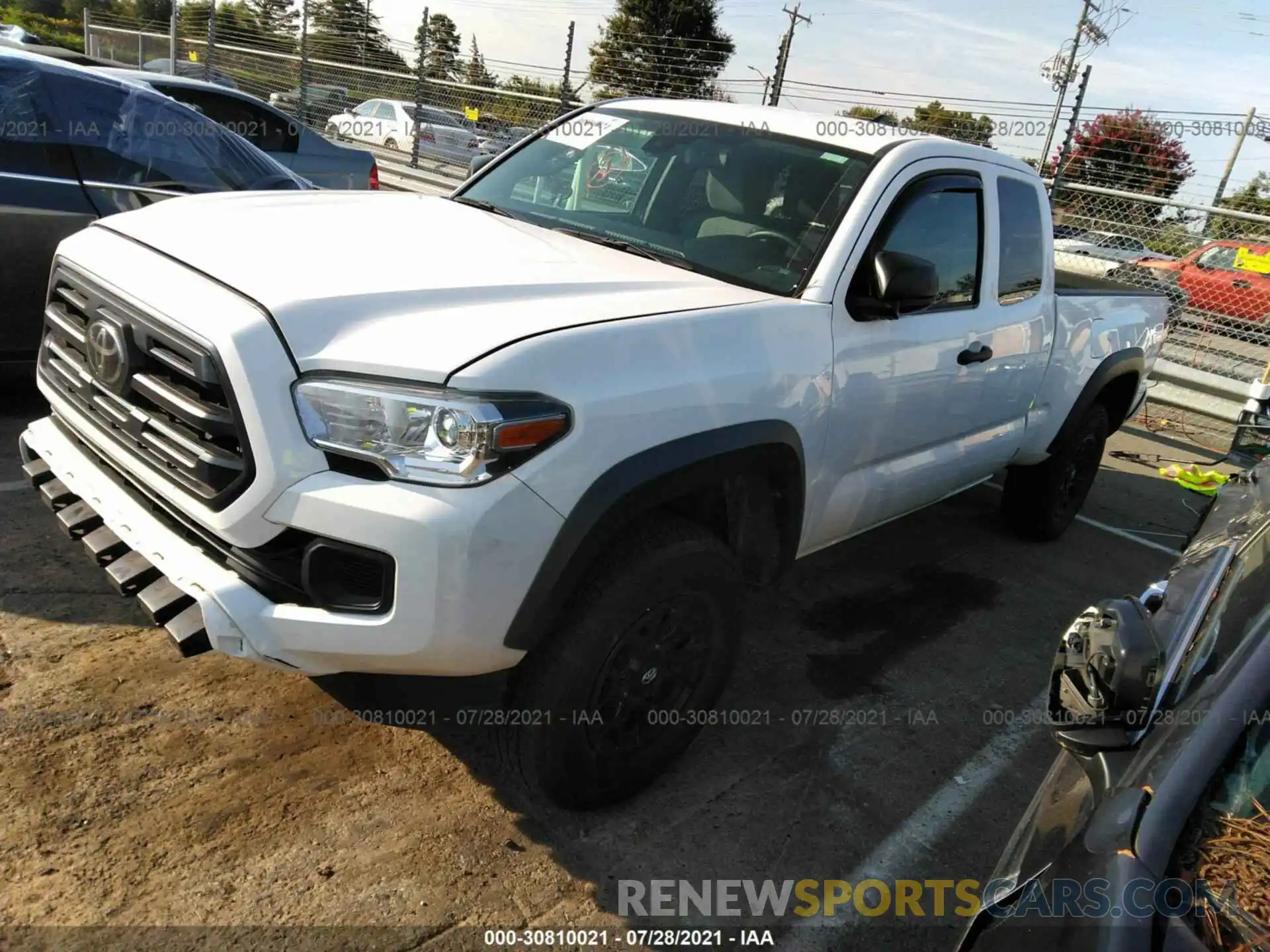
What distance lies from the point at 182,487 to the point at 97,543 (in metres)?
0.44

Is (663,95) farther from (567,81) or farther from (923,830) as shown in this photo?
(923,830)

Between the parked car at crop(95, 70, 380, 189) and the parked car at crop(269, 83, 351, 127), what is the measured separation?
7.77 m

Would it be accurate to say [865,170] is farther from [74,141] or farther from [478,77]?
[478,77]

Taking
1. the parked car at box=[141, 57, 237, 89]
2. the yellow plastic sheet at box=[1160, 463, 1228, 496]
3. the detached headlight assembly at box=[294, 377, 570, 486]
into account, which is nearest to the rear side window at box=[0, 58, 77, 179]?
the detached headlight assembly at box=[294, 377, 570, 486]

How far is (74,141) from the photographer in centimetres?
469

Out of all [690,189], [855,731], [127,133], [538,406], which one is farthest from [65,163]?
[855,731]

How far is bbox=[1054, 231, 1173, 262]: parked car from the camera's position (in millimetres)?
9922

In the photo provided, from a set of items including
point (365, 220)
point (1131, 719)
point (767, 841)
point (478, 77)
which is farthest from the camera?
point (478, 77)

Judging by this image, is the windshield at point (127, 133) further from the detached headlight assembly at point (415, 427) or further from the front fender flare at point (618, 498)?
the front fender flare at point (618, 498)

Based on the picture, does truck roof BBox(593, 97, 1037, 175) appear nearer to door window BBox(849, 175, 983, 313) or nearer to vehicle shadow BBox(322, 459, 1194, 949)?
door window BBox(849, 175, 983, 313)

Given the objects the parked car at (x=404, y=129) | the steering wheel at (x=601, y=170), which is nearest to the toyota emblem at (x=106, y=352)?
the steering wheel at (x=601, y=170)

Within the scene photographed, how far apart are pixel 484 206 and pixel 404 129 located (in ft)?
40.3

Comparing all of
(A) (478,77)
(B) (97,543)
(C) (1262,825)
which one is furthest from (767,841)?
(A) (478,77)

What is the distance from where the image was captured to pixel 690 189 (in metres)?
3.61
